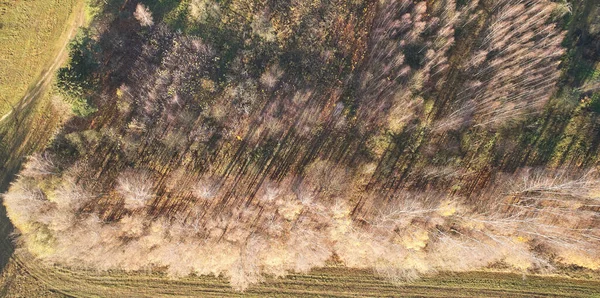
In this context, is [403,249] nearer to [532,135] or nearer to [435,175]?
[435,175]

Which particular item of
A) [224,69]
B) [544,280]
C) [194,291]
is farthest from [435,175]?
[194,291]

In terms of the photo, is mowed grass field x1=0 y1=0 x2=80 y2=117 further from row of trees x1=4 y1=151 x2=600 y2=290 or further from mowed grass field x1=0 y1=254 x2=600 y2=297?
mowed grass field x1=0 y1=254 x2=600 y2=297

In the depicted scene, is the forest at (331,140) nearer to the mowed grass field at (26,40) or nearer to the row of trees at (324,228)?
the row of trees at (324,228)

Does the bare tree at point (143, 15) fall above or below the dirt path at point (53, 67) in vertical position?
above

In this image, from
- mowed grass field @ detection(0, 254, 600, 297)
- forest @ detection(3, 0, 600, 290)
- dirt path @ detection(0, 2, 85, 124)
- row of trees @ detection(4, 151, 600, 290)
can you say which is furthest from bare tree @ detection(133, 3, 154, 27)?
mowed grass field @ detection(0, 254, 600, 297)

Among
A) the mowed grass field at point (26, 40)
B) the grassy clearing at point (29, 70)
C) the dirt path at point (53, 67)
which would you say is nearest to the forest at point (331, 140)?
the grassy clearing at point (29, 70)
